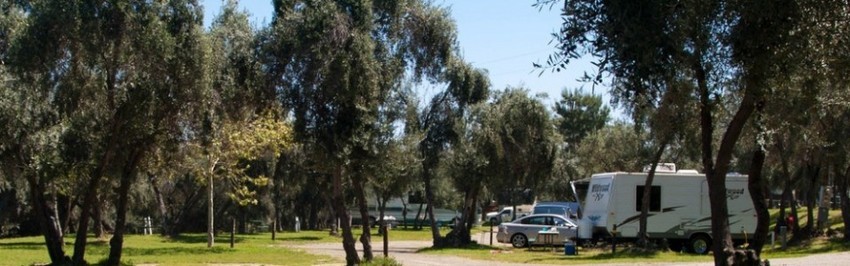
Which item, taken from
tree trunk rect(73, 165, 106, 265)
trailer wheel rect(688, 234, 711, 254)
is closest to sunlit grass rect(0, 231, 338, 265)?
tree trunk rect(73, 165, 106, 265)

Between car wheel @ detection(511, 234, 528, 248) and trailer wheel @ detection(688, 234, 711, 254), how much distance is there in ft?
22.4

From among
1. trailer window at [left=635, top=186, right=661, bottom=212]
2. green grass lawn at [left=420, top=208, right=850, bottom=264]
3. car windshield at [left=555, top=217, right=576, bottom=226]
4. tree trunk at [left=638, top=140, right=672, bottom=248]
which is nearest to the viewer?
green grass lawn at [left=420, top=208, right=850, bottom=264]

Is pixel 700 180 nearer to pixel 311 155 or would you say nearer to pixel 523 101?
pixel 523 101

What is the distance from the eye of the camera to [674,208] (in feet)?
101

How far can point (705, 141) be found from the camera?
541 inches

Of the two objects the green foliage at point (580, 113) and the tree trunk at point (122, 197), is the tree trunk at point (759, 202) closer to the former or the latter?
the tree trunk at point (122, 197)

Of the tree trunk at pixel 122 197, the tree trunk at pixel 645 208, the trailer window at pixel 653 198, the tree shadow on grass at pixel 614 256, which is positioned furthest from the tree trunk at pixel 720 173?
the trailer window at pixel 653 198

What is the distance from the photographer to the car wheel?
35.7 metres

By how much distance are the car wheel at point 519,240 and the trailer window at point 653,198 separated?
601 centimetres

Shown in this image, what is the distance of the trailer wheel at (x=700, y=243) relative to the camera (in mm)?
30438

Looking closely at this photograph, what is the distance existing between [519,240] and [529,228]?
58 cm

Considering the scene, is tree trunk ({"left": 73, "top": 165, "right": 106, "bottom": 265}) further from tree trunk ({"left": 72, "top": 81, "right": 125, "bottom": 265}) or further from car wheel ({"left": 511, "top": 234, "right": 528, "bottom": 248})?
car wheel ({"left": 511, "top": 234, "right": 528, "bottom": 248})

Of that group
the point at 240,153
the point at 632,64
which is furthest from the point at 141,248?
the point at 632,64

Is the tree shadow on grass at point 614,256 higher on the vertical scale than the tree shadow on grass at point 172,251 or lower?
lower
